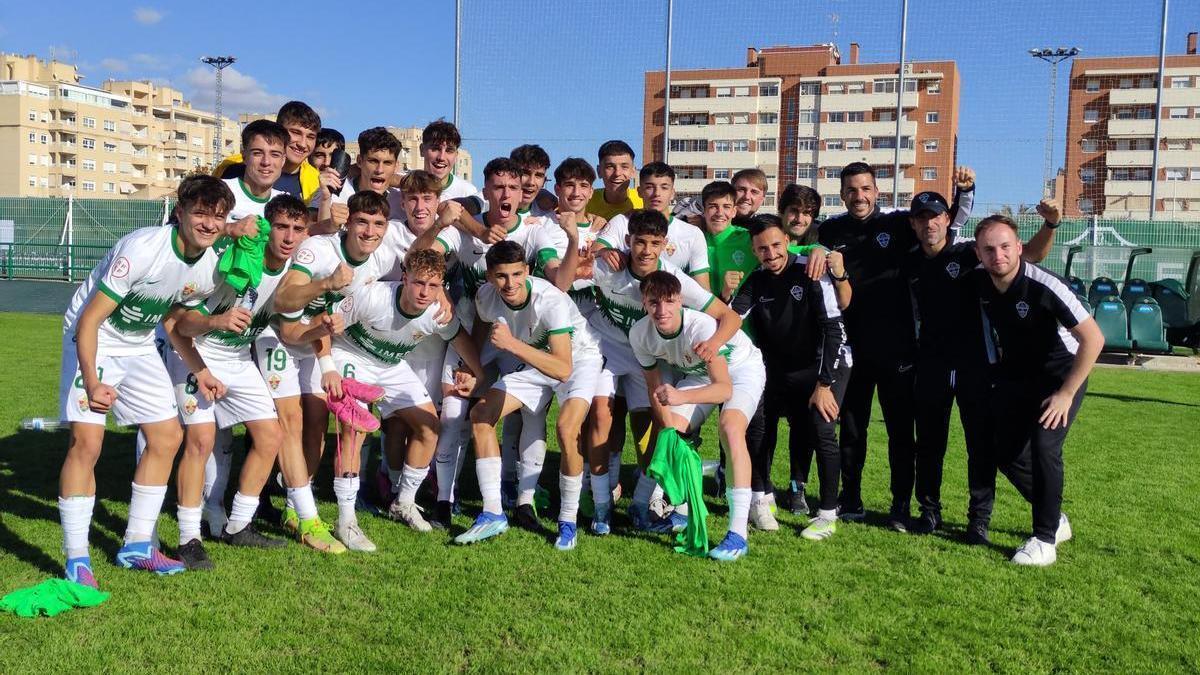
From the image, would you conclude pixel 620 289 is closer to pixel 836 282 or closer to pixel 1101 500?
pixel 836 282

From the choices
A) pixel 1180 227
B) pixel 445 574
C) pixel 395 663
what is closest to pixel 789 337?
pixel 445 574

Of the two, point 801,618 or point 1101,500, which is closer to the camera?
point 801,618

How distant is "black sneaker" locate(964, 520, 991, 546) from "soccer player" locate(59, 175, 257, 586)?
4181 millimetres

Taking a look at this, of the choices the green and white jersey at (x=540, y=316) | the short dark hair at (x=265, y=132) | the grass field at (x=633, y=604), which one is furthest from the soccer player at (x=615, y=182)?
the grass field at (x=633, y=604)

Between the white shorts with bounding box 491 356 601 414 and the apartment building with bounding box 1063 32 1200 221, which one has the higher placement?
the apartment building with bounding box 1063 32 1200 221

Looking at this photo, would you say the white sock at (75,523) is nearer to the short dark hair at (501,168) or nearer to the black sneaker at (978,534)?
the short dark hair at (501,168)

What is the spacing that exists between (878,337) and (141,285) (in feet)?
12.9

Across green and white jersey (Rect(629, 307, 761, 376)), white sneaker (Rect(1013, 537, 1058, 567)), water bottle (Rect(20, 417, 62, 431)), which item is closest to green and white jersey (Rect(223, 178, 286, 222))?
green and white jersey (Rect(629, 307, 761, 376))

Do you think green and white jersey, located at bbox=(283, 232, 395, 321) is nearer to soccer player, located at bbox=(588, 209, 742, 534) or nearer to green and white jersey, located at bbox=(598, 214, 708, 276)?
soccer player, located at bbox=(588, 209, 742, 534)

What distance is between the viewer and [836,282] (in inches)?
209

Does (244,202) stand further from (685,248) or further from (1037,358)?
(1037,358)

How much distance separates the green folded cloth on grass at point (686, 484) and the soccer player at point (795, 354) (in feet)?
2.05

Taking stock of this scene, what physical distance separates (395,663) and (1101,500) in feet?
16.2

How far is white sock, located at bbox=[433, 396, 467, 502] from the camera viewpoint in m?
5.37
